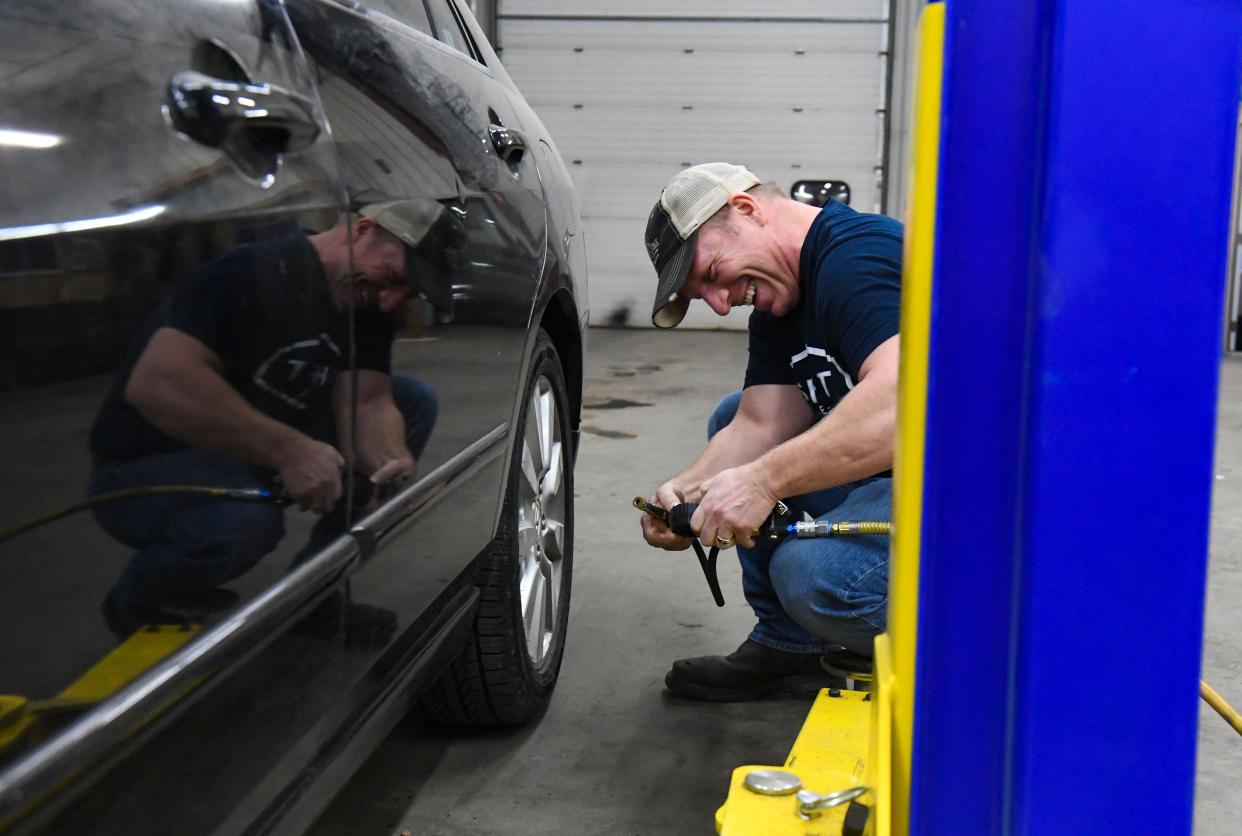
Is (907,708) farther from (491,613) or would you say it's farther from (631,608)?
(631,608)

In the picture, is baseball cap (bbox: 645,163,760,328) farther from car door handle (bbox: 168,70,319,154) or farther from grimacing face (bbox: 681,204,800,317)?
car door handle (bbox: 168,70,319,154)

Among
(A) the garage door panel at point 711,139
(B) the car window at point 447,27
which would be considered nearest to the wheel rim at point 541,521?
(B) the car window at point 447,27

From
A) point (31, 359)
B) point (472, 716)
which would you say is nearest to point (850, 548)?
point (472, 716)

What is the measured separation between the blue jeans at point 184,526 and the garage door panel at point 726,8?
9.52 meters

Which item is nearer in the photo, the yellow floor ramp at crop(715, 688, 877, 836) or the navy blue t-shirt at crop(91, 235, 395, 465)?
the navy blue t-shirt at crop(91, 235, 395, 465)

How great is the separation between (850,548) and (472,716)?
71cm

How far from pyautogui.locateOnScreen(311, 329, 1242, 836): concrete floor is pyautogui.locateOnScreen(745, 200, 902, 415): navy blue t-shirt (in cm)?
65

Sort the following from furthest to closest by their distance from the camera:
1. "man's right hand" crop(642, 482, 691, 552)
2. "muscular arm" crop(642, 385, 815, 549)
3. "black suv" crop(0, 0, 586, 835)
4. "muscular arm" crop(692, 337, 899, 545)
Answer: "muscular arm" crop(642, 385, 815, 549)
"man's right hand" crop(642, 482, 691, 552)
"muscular arm" crop(692, 337, 899, 545)
"black suv" crop(0, 0, 586, 835)

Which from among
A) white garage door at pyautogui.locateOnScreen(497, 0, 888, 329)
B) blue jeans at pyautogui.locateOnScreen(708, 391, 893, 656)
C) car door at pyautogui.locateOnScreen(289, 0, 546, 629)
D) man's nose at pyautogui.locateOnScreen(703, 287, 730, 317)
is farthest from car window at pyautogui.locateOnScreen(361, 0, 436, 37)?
white garage door at pyautogui.locateOnScreen(497, 0, 888, 329)

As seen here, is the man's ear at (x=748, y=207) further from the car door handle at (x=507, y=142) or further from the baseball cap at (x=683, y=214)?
the car door handle at (x=507, y=142)

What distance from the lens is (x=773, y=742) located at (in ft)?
7.06

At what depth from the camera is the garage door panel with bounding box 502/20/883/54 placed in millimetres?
9938

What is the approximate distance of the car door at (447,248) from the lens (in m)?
1.29

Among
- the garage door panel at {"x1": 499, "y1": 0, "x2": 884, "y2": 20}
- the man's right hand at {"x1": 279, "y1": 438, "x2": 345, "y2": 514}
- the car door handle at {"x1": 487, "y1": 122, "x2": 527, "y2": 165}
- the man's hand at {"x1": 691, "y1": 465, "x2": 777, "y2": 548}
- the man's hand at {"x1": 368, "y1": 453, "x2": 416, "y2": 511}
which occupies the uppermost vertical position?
the garage door panel at {"x1": 499, "y1": 0, "x2": 884, "y2": 20}
